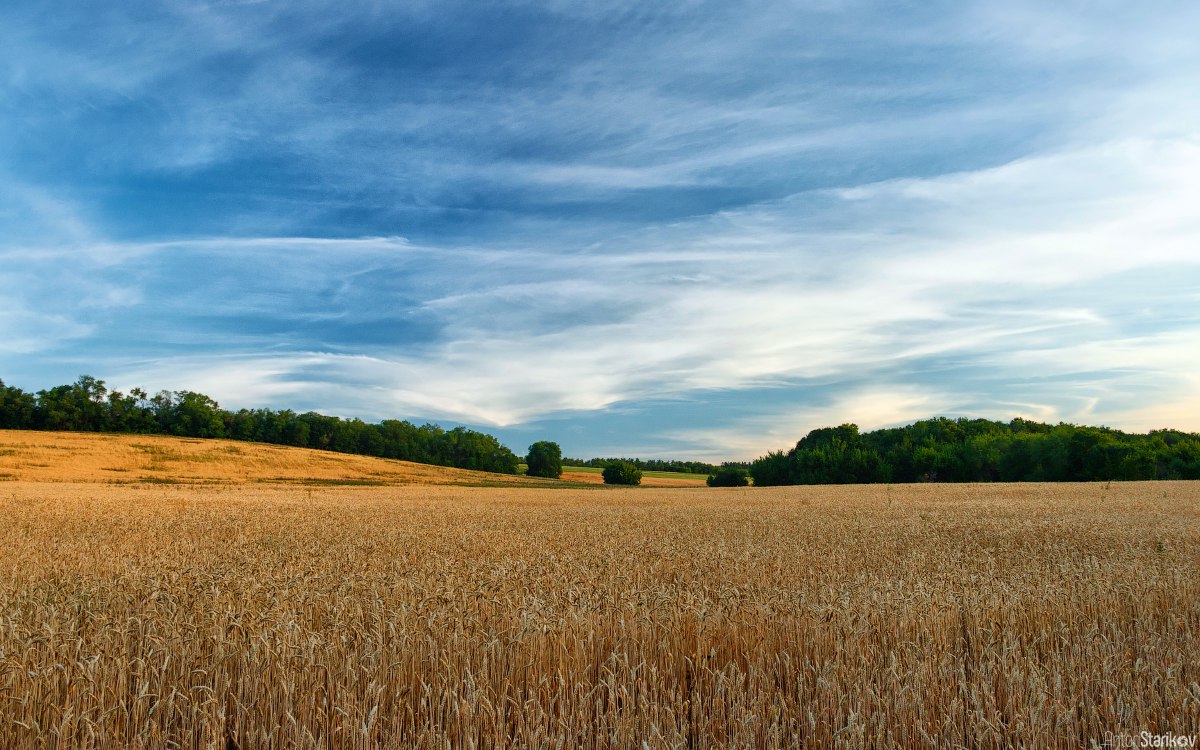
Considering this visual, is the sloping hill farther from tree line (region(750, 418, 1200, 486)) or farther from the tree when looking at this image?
tree line (region(750, 418, 1200, 486))

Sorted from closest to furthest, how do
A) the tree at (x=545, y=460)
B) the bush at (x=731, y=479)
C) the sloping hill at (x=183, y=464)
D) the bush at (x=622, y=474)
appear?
the sloping hill at (x=183, y=464)
the bush at (x=731, y=479)
the bush at (x=622, y=474)
the tree at (x=545, y=460)

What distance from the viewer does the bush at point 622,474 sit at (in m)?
103

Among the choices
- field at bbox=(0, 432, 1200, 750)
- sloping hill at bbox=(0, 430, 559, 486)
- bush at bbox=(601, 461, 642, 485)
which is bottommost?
bush at bbox=(601, 461, 642, 485)

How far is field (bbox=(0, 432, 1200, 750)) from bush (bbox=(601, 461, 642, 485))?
92987mm

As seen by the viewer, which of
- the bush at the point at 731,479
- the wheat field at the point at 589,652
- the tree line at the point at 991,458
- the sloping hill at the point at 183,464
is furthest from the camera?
the bush at the point at 731,479

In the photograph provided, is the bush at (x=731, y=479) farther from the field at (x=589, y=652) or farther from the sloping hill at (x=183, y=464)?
the field at (x=589, y=652)

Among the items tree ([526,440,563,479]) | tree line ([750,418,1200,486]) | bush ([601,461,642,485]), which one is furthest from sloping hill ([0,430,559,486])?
tree line ([750,418,1200,486])

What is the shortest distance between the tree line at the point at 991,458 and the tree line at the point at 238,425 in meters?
52.8

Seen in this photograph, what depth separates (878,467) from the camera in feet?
292

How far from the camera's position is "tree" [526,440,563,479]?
115500 mm

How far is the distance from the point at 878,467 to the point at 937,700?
303ft

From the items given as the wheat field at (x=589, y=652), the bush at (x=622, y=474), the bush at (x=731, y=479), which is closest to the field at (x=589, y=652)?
the wheat field at (x=589, y=652)

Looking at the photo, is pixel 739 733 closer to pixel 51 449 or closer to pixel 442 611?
pixel 442 611

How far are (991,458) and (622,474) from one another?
5270 centimetres
